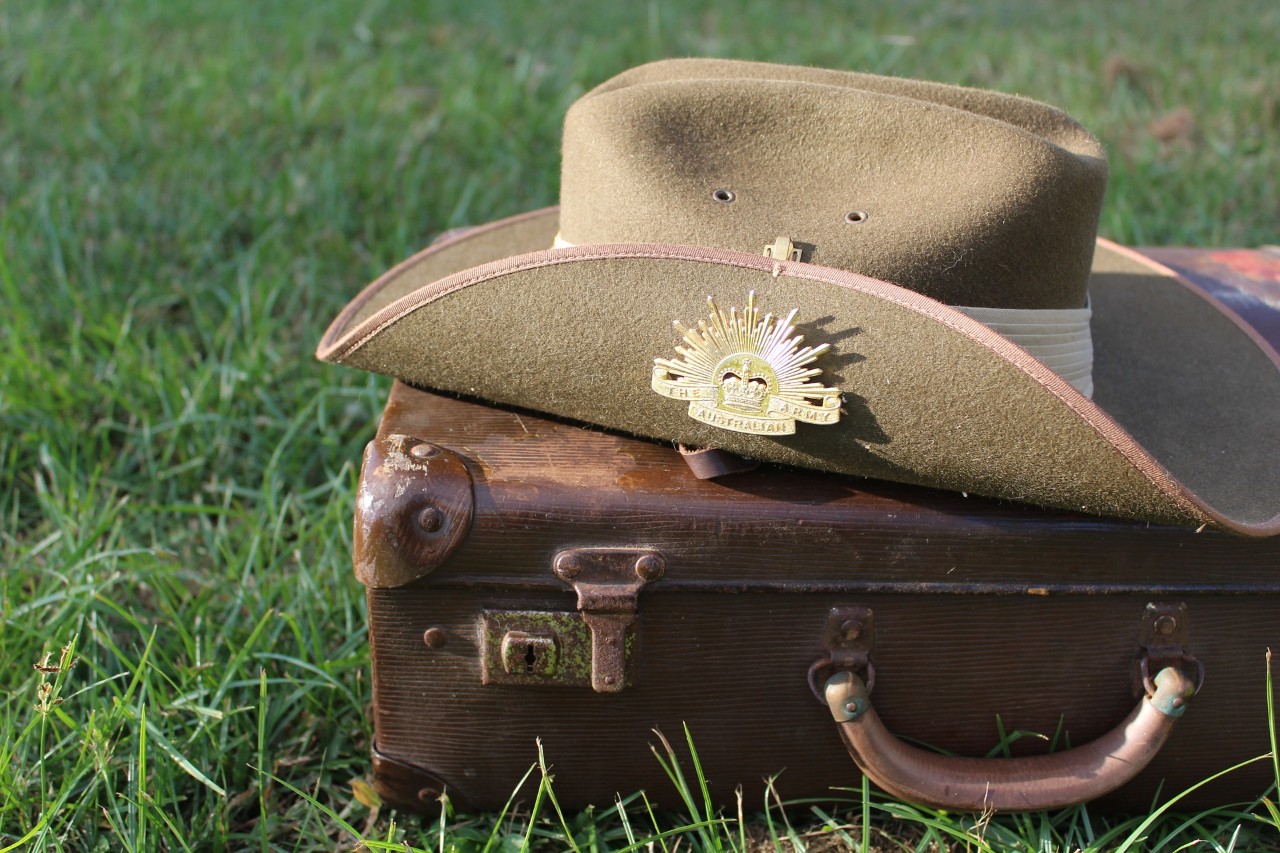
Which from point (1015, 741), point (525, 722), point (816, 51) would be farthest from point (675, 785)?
point (816, 51)

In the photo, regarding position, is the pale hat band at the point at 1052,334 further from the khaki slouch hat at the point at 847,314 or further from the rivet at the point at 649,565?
the rivet at the point at 649,565

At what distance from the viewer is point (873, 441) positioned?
1268mm

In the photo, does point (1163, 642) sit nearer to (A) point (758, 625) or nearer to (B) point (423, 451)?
(A) point (758, 625)

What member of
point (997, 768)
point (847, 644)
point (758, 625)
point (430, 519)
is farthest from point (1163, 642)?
point (430, 519)

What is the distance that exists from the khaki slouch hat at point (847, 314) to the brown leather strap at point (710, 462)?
15mm

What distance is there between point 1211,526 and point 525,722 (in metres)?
0.82

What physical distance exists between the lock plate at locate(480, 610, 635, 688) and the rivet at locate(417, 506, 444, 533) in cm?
14

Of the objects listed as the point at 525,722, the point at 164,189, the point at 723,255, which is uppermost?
the point at 723,255

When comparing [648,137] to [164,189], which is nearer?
[648,137]

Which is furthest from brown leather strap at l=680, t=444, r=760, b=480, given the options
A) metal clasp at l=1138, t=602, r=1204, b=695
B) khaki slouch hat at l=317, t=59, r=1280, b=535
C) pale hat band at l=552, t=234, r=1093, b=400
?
metal clasp at l=1138, t=602, r=1204, b=695

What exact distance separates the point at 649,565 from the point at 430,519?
25cm

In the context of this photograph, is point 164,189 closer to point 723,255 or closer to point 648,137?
point 648,137

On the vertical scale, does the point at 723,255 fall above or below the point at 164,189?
above

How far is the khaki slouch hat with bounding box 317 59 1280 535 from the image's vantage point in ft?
4.02
